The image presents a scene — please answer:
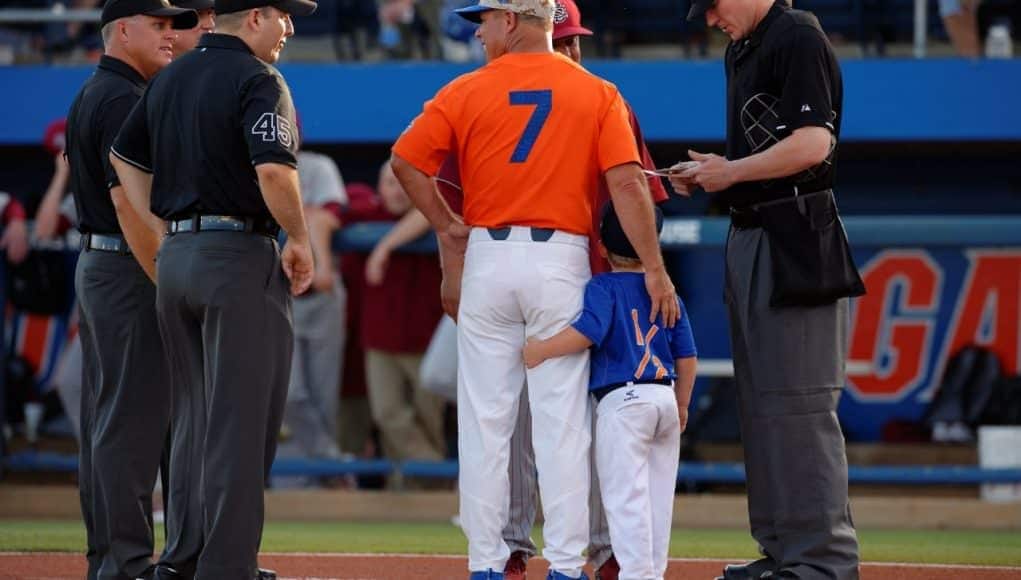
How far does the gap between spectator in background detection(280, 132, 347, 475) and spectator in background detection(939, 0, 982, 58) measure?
3982mm

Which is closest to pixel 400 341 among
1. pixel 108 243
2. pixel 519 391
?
pixel 108 243

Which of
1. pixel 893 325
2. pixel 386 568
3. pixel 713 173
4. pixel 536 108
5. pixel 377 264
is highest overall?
pixel 536 108

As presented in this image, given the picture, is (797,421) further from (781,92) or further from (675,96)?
(675,96)

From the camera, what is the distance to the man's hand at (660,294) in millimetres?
5734

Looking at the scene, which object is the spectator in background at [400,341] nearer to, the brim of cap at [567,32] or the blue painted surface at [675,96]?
the blue painted surface at [675,96]

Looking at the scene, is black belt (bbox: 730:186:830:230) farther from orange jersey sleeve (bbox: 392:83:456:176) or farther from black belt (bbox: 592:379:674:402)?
orange jersey sleeve (bbox: 392:83:456:176)

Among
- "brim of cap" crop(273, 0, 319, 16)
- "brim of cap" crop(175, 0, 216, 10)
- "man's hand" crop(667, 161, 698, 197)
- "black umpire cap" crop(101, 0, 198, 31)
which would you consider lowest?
"man's hand" crop(667, 161, 698, 197)

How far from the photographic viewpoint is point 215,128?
5.61 m

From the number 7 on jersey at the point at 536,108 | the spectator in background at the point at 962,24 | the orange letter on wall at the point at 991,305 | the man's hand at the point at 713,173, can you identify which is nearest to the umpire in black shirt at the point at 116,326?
the number 7 on jersey at the point at 536,108

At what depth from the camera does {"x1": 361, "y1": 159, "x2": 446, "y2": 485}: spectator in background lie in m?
10.0

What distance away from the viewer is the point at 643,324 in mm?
5789

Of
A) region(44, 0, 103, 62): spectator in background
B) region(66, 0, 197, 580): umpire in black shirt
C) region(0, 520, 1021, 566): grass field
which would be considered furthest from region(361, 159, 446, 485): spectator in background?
region(66, 0, 197, 580): umpire in black shirt

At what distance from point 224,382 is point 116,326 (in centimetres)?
76

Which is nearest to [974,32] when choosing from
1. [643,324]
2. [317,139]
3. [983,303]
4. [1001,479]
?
[983,303]
